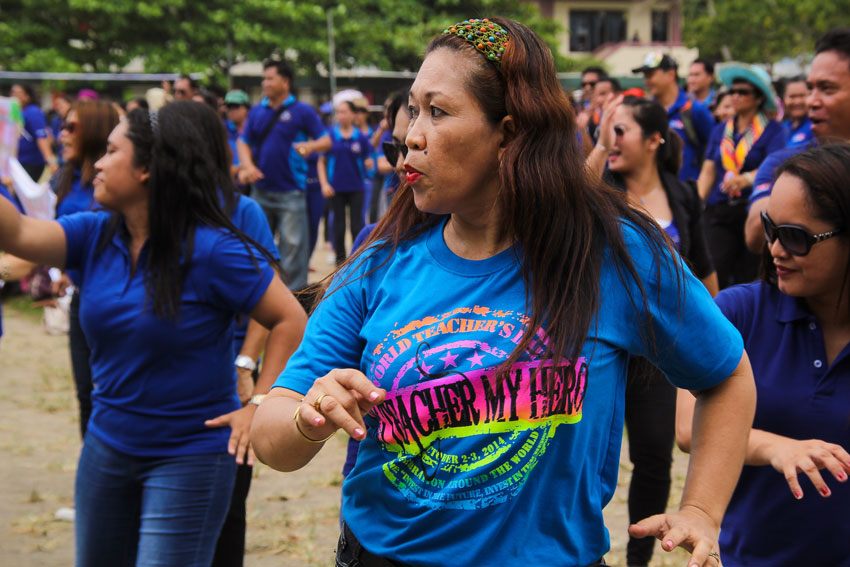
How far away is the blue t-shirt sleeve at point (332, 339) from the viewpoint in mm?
1879

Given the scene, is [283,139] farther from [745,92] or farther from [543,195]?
[543,195]

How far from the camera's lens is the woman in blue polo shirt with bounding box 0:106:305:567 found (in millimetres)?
3025

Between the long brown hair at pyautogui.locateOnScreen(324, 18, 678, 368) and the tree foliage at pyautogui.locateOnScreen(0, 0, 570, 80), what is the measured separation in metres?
30.1

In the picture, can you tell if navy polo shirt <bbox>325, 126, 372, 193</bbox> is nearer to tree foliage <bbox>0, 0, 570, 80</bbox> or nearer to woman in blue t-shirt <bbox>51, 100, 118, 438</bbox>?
woman in blue t-shirt <bbox>51, 100, 118, 438</bbox>

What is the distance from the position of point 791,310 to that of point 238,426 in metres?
1.72

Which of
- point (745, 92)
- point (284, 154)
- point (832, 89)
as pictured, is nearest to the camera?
point (832, 89)

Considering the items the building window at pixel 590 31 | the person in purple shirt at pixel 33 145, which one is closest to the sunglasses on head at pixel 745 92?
Answer: the person in purple shirt at pixel 33 145

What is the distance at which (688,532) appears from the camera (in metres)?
1.84

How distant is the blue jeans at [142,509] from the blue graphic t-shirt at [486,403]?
1282mm

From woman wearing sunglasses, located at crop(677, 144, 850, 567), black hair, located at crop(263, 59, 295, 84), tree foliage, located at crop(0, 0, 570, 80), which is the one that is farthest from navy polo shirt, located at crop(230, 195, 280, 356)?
tree foliage, located at crop(0, 0, 570, 80)

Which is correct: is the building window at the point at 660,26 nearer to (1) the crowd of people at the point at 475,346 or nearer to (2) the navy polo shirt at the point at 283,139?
(2) the navy polo shirt at the point at 283,139

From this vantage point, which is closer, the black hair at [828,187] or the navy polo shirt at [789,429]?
the navy polo shirt at [789,429]

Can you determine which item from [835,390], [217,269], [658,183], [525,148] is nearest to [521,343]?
[525,148]

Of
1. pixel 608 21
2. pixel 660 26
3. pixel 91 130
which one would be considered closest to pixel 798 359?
pixel 91 130
